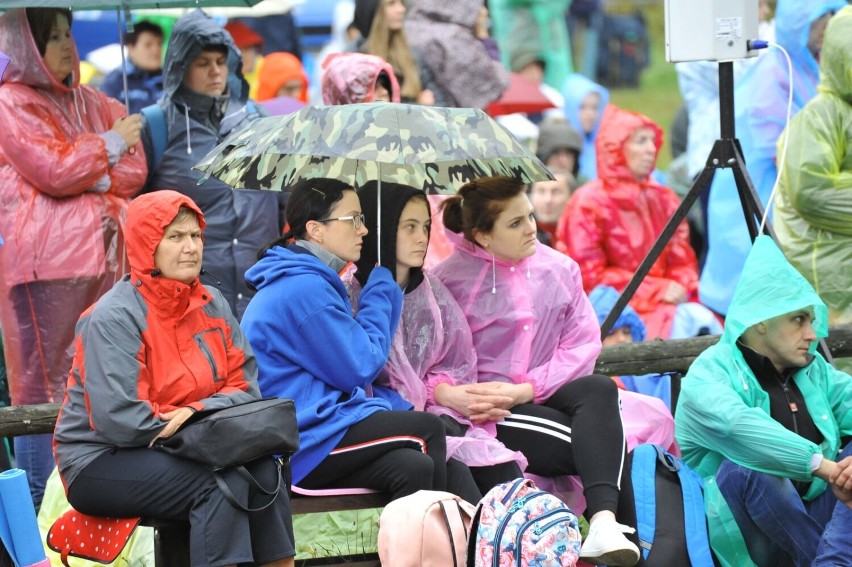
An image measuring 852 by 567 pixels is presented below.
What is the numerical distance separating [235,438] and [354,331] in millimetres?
651

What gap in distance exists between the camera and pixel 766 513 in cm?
517

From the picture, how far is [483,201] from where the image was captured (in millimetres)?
5656

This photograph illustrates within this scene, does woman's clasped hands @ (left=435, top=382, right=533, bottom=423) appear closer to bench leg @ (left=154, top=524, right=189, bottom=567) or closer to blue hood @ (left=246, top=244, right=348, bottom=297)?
blue hood @ (left=246, top=244, right=348, bottom=297)

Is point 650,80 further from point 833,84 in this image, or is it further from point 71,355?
point 71,355

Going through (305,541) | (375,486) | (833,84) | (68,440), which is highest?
(833,84)

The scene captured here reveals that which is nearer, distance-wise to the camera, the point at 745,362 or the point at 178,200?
the point at 178,200

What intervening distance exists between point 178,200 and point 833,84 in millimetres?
3276

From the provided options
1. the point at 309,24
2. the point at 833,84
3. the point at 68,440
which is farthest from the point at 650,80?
the point at 68,440

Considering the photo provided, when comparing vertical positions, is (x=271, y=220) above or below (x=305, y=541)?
above

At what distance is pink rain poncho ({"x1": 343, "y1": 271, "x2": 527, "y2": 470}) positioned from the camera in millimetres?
5273

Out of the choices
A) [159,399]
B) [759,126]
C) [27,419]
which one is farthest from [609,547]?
[759,126]

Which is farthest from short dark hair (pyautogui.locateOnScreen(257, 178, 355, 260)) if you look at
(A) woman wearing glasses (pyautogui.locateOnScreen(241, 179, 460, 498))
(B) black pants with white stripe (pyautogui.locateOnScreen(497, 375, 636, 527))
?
(B) black pants with white stripe (pyautogui.locateOnScreen(497, 375, 636, 527))

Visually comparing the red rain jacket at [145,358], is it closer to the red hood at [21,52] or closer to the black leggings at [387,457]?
the black leggings at [387,457]

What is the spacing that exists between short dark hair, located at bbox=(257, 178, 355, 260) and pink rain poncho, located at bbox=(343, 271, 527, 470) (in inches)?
12.0
